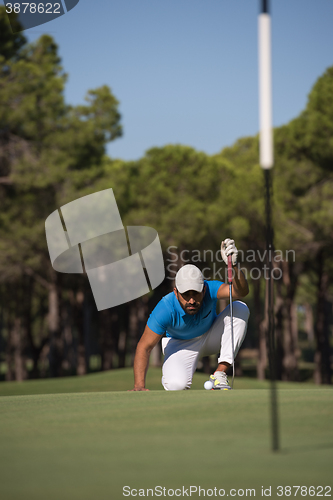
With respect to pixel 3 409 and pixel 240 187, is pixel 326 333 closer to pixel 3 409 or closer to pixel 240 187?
pixel 240 187

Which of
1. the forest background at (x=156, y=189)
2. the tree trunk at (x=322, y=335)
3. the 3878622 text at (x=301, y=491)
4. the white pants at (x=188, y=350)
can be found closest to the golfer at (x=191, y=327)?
the white pants at (x=188, y=350)

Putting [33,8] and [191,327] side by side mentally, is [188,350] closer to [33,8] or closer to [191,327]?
[191,327]

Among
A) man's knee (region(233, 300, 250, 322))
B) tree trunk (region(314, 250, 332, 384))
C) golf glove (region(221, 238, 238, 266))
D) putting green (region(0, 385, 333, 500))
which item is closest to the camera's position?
putting green (region(0, 385, 333, 500))

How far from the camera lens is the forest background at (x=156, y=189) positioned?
19906 mm

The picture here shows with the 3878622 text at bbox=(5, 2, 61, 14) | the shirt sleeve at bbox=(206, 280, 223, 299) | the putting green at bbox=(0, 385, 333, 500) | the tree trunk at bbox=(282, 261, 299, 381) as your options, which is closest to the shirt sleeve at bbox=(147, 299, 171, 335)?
the shirt sleeve at bbox=(206, 280, 223, 299)

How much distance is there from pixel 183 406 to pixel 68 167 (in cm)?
1814

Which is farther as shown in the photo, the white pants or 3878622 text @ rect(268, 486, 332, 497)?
the white pants

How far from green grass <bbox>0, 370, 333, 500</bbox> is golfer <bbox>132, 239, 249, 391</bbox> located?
1.29 metres

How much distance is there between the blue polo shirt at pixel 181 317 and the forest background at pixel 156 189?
453 inches

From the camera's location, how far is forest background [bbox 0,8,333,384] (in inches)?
784

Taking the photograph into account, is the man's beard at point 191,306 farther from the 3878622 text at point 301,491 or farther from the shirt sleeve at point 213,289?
the 3878622 text at point 301,491

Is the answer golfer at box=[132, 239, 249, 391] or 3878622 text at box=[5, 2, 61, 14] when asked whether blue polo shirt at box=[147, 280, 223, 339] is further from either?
3878622 text at box=[5, 2, 61, 14]

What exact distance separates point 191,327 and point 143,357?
0.68 meters

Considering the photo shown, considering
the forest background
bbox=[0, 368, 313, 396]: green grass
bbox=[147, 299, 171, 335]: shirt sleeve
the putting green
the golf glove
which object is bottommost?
bbox=[0, 368, 313, 396]: green grass
